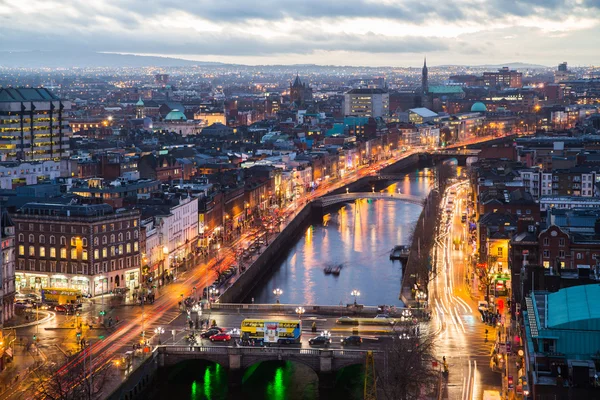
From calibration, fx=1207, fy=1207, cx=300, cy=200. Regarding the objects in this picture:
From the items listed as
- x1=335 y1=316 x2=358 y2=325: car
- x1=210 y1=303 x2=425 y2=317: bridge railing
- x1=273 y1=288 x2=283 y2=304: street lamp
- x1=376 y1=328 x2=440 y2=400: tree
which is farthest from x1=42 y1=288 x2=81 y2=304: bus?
x1=376 y1=328 x2=440 y2=400: tree

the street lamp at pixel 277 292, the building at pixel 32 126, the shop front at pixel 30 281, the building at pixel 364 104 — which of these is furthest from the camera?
the building at pixel 364 104

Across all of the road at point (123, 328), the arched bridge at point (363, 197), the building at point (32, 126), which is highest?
the building at point (32, 126)

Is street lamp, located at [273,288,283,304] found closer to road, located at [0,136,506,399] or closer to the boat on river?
road, located at [0,136,506,399]

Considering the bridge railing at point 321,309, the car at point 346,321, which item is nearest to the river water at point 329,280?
the car at point 346,321

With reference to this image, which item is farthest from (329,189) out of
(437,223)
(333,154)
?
(437,223)

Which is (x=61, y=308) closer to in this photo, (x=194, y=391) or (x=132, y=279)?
(x=132, y=279)

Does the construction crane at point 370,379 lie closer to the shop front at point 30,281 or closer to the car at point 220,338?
the car at point 220,338
